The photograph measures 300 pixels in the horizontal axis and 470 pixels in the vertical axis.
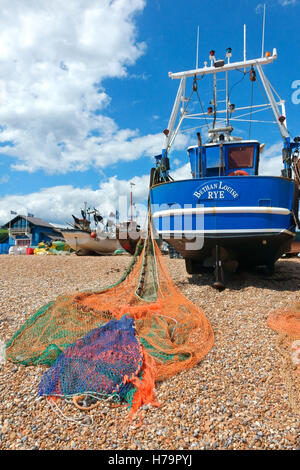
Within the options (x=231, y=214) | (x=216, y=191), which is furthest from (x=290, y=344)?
(x=216, y=191)

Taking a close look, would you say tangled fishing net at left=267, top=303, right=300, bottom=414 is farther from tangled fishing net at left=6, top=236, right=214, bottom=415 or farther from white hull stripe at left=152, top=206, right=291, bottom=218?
white hull stripe at left=152, top=206, right=291, bottom=218

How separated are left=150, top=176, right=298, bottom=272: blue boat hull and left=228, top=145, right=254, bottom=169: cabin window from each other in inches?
58.5

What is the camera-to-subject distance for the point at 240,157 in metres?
8.11

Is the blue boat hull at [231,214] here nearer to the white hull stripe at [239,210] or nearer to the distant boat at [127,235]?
the white hull stripe at [239,210]

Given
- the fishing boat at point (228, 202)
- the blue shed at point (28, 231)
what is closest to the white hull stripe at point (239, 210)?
the fishing boat at point (228, 202)

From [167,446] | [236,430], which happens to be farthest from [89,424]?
[236,430]

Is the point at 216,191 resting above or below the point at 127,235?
above

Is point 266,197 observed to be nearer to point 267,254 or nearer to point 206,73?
point 267,254

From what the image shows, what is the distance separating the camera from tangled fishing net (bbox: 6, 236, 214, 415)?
298cm

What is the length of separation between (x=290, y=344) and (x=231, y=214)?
10.6 ft

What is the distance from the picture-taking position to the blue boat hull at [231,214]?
6398mm

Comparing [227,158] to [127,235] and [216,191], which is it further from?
[127,235]

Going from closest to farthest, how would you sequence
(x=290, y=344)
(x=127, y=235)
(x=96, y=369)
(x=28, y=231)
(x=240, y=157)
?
1. (x=96, y=369)
2. (x=290, y=344)
3. (x=240, y=157)
4. (x=127, y=235)
5. (x=28, y=231)
